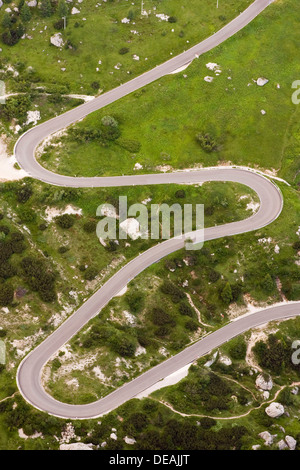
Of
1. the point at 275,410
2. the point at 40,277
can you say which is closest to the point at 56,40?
the point at 40,277

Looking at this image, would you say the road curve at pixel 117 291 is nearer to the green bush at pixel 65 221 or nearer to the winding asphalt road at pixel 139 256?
the winding asphalt road at pixel 139 256

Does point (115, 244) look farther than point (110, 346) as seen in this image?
Yes

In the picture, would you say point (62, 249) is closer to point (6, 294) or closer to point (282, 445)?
point (6, 294)

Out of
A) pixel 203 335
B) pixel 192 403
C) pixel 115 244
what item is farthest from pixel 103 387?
pixel 115 244

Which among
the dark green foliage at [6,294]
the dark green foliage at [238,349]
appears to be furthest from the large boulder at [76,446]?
the dark green foliage at [238,349]

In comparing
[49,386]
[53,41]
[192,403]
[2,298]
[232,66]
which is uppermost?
[53,41]

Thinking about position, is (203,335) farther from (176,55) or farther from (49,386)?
(176,55)

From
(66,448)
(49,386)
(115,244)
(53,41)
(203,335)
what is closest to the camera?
(66,448)
